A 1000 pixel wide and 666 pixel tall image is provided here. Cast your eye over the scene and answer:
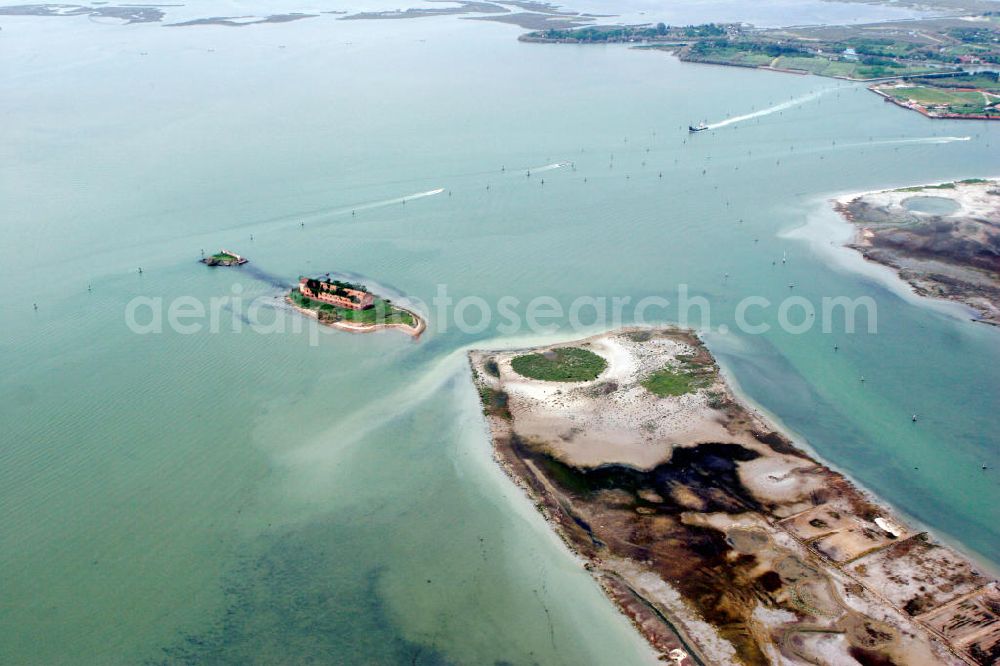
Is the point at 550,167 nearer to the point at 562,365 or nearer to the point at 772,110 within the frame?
the point at 562,365

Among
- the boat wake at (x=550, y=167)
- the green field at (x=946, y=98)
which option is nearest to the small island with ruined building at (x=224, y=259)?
the boat wake at (x=550, y=167)

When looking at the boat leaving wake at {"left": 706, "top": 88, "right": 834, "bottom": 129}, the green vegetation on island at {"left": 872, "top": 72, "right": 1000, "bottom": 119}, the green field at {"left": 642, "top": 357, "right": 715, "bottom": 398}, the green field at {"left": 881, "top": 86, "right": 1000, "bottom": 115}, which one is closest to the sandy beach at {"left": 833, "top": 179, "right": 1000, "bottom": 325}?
the green field at {"left": 642, "top": 357, "right": 715, "bottom": 398}

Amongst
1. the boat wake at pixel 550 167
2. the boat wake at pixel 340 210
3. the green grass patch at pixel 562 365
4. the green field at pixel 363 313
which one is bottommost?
the green grass patch at pixel 562 365

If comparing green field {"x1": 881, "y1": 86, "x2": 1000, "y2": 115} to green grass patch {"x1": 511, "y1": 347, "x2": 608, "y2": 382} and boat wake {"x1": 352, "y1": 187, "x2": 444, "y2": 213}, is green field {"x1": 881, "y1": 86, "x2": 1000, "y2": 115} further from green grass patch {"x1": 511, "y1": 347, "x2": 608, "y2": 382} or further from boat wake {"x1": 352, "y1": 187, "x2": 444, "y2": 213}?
green grass patch {"x1": 511, "y1": 347, "x2": 608, "y2": 382}

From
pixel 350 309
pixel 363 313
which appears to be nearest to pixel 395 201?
pixel 350 309

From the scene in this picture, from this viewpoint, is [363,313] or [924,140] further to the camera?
[924,140]

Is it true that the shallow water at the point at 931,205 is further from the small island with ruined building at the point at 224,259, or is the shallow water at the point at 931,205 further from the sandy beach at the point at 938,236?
the small island with ruined building at the point at 224,259
